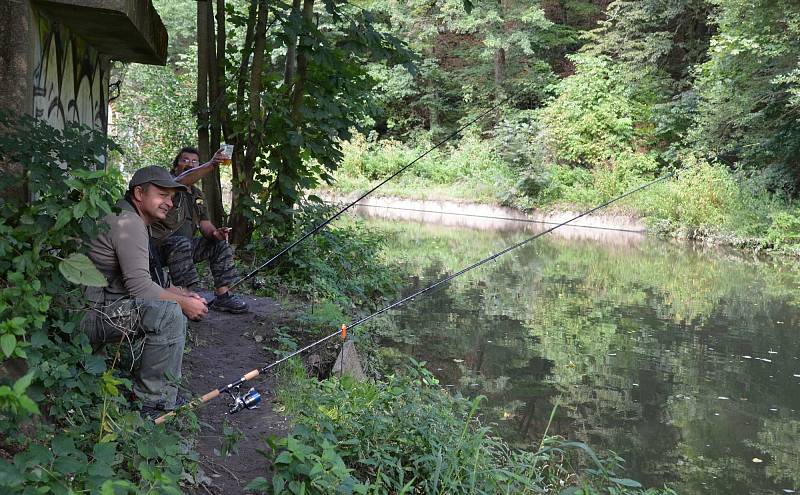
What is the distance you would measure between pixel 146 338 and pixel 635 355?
6.30 m

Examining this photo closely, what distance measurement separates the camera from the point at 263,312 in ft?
21.1

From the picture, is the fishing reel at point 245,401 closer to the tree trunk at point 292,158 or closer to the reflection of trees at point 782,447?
the reflection of trees at point 782,447

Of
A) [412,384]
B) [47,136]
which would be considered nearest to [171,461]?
[47,136]

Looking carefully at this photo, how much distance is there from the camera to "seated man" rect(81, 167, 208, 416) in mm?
3467

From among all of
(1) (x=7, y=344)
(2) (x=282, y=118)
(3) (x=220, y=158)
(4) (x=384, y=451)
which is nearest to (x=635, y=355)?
(2) (x=282, y=118)

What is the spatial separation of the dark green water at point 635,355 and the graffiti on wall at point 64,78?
11.9 ft

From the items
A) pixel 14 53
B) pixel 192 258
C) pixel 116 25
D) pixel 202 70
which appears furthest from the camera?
pixel 202 70

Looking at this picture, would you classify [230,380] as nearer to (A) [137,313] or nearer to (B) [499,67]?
Result: (A) [137,313]

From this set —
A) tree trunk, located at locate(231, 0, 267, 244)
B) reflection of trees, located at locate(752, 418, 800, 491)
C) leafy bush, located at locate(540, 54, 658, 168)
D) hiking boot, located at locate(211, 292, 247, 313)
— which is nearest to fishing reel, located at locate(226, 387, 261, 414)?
hiking boot, located at locate(211, 292, 247, 313)

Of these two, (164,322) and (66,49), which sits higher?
(66,49)

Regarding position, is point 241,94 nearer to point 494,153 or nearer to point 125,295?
point 125,295

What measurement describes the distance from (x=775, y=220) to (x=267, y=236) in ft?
45.5

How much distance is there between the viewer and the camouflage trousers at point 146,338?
11.3 feet

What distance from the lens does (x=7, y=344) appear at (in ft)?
7.44
